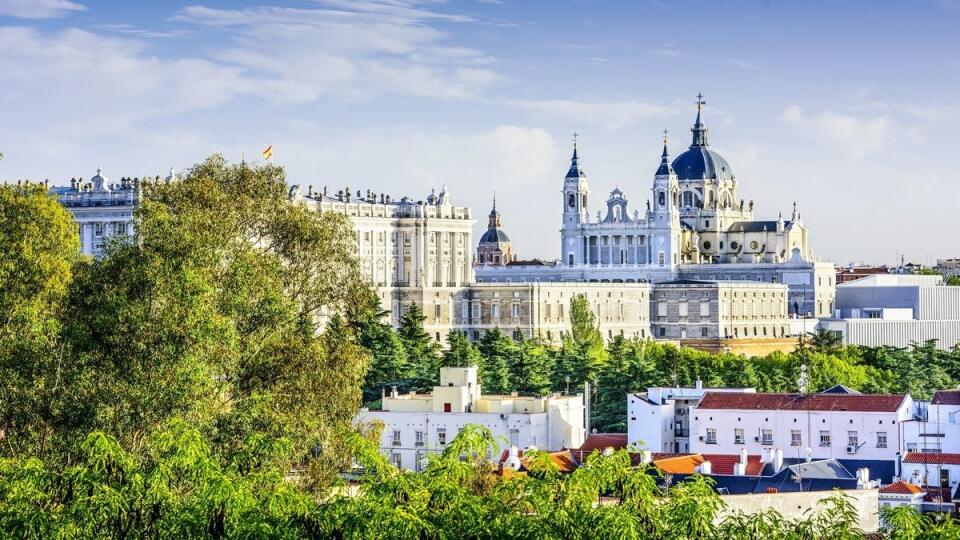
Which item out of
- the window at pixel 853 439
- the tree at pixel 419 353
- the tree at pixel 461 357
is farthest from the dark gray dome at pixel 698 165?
the window at pixel 853 439

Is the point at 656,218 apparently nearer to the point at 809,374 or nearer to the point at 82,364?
the point at 809,374

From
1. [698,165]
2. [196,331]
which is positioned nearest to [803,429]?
[196,331]

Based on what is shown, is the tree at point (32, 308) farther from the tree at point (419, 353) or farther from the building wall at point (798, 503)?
the tree at point (419, 353)

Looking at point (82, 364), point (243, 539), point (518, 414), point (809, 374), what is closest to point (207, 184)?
point (82, 364)

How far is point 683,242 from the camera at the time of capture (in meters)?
172

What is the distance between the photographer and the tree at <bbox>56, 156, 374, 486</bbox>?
119ft

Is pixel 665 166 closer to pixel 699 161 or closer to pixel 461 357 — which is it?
pixel 699 161

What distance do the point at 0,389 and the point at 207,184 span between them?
6.24 meters

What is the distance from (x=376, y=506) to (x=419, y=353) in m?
65.6

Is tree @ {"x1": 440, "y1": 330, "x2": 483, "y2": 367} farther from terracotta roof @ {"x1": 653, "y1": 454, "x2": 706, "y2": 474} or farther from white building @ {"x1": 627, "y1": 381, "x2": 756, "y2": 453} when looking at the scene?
terracotta roof @ {"x1": 653, "y1": 454, "x2": 706, "y2": 474}

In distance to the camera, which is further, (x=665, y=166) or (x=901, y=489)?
(x=665, y=166)

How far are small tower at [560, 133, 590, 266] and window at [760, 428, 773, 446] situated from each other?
332ft

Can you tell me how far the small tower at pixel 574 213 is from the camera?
169 metres

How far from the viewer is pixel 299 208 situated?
1684 inches
